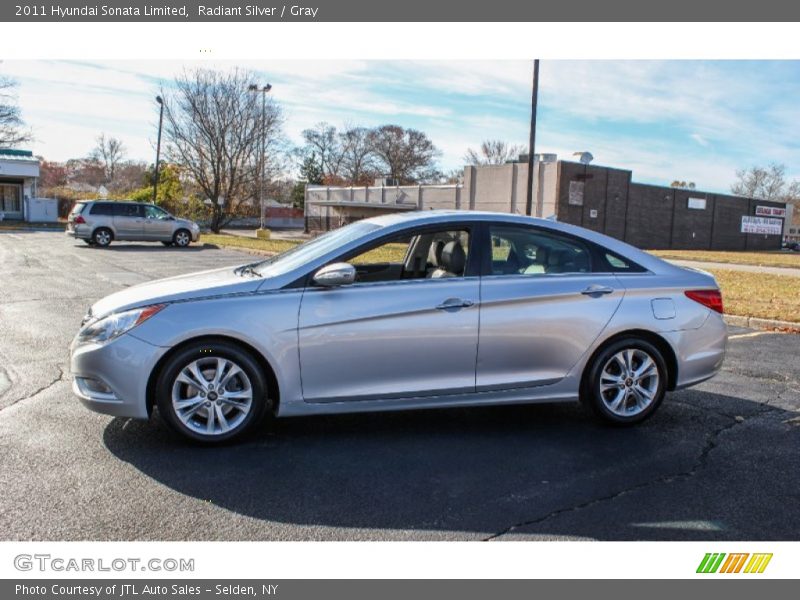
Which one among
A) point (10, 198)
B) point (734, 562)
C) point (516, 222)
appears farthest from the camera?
point (10, 198)

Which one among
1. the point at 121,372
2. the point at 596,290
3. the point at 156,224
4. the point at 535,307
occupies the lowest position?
the point at 121,372

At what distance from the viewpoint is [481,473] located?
4.07 meters

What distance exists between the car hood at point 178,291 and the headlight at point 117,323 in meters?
0.05

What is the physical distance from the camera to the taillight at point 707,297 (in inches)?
202

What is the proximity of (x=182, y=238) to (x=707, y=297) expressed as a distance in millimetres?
24386

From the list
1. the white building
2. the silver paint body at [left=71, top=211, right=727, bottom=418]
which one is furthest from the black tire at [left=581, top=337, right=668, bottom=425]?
the white building

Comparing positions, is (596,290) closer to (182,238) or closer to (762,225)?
(182,238)

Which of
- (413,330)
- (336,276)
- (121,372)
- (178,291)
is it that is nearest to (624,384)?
(413,330)

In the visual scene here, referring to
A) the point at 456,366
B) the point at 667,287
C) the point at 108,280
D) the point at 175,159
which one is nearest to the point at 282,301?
the point at 456,366

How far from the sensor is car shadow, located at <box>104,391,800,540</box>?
11.3 ft

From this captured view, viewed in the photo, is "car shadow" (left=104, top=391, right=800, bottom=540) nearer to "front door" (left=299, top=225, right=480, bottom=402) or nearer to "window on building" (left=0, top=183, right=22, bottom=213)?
"front door" (left=299, top=225, right=480, bottom=402)

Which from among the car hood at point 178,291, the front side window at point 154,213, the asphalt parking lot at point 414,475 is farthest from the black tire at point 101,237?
the car hood at point 178,291

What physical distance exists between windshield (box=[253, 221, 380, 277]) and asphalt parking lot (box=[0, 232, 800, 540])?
3.81 feet

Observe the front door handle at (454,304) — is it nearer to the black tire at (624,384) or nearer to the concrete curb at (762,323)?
the black tire at (624,384)
